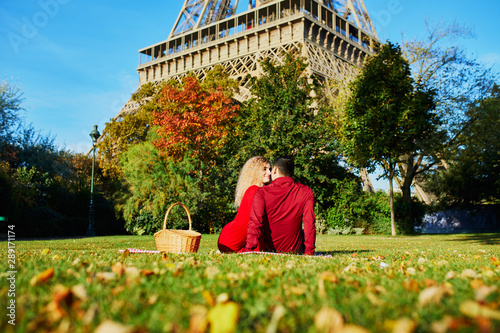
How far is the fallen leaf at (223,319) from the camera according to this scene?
1.01 m

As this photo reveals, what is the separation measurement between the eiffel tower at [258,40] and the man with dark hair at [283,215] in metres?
21.1

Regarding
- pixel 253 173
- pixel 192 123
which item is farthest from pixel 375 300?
pixel 192 123

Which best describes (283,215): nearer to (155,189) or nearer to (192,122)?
(192,122)

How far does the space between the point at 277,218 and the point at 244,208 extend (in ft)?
1.52

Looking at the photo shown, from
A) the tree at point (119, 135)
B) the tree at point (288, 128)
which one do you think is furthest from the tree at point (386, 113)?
the tree at point (119, 135)

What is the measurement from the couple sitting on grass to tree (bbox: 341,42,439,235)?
9.66m

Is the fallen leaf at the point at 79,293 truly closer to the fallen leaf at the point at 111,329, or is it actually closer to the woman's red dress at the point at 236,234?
the fallen leaf at the point at 111,329

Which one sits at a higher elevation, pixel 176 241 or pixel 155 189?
pixel 155 189

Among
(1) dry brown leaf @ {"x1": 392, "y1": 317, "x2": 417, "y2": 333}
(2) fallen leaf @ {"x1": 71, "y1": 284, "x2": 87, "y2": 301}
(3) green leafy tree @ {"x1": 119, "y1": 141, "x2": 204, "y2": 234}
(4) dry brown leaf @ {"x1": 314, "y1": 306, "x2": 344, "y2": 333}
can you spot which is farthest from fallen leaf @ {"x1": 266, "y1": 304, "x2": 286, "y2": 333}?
(3) green leafy tree @ {"x1": 119, "y1": 141, "x2": 204, "y2": 234}

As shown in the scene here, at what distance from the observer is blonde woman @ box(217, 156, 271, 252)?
446 cm

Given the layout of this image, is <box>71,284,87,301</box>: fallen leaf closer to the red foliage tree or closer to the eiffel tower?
the red foliage tree

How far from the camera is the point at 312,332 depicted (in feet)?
3.15

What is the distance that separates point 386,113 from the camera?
12945 millimetres

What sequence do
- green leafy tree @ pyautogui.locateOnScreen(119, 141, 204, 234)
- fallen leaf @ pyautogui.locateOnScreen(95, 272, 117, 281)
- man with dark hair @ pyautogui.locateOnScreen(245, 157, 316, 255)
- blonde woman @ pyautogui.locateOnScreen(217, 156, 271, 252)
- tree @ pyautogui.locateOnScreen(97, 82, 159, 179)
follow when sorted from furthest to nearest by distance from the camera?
1. tree @ pyautogui.locateOnScreen(97, 82, 159, 179)
2. green leafy tree @ pyautogui.locateOnScreen(119, 141, 204, 234)
3. blonde woman @ pyautogui.locateOnScreen(217, 156, 271, 252)
4. man with dark hair @ pyautogui.locateOnScreen(245, 157, 316, 255)
5. fallen leaf @ pyautogui.locateOnScreen(95, 272, 117, 281)
